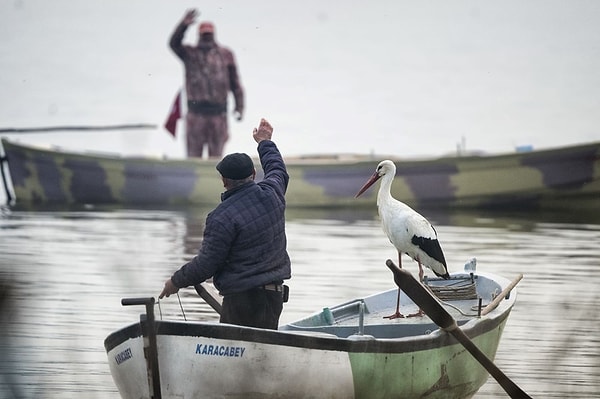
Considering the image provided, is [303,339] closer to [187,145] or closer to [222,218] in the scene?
[222,218]

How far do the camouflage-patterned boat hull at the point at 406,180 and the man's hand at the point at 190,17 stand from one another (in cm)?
219

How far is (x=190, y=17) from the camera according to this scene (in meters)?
20.7

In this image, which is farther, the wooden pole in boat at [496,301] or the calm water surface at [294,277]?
the calm water surface at [294,277]

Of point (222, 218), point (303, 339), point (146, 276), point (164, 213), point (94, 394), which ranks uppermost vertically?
point (222, 218)

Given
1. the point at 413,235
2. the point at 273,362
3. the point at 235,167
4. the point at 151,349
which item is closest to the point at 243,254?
the point at 235,167

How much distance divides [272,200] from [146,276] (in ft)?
21.2

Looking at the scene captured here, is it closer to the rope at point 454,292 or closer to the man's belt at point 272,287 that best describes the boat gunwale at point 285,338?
the man's belt at point 272,287

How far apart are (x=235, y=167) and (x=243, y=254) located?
0.48 meters

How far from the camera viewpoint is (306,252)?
1562 centimetres

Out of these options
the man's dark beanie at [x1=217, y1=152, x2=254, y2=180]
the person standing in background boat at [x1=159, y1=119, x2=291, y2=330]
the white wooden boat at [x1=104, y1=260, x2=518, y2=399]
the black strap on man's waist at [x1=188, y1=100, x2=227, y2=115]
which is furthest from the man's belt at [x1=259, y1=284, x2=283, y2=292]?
the black strap on man's waist at [x1=188, y1=100, x2=227, y2=115]

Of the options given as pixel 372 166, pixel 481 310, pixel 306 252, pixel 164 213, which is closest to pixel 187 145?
pixel 164 213

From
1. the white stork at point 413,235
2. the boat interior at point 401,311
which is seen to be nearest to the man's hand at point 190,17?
the white stork at point 413,235

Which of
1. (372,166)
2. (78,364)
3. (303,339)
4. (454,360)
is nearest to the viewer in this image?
(303,339)

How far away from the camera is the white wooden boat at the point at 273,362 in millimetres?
6816
